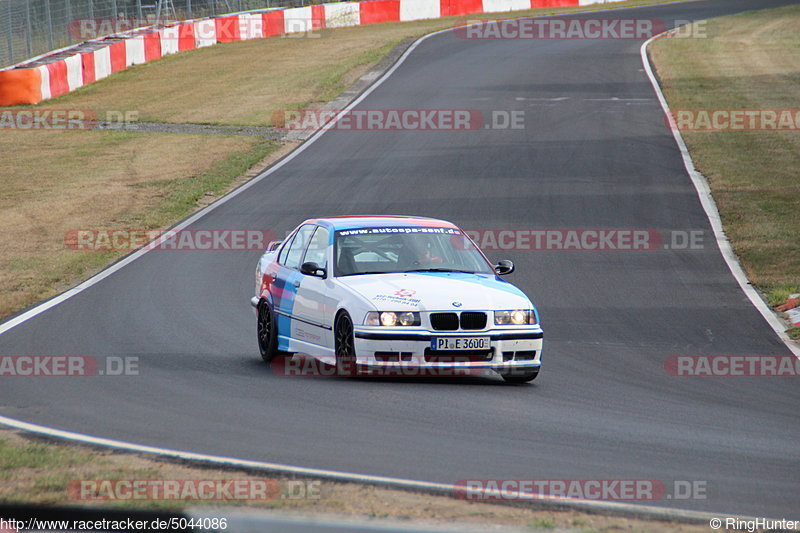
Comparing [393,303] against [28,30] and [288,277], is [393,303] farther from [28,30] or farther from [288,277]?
[28,30]

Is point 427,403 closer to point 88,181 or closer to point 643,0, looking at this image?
point 88,181

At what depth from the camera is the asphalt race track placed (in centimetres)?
762

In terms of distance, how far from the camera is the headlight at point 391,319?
32.8ft

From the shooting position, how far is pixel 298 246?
473 inches

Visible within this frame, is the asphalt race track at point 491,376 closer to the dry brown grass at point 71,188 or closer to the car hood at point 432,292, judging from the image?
the car hood at point 432,292

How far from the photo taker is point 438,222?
1182 cm

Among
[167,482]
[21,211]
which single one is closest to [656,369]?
[167,482]

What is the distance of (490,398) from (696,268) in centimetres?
804

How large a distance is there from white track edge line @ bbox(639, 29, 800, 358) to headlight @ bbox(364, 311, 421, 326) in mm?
4456

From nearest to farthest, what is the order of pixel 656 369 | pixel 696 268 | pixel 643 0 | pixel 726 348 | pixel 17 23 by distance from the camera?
1. pixel 656 369
2. pixel 726 348
3. pixel 696 268
4. pixel 17 23
5. pixel 643 0

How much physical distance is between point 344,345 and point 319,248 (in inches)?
57.5

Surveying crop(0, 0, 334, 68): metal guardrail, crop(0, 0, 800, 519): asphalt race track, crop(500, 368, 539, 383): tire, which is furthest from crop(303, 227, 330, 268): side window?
crop(0, 0, 334, 68): metal guardrail

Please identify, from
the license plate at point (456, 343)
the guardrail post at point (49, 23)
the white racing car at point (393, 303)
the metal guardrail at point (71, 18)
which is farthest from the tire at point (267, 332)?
the guardrail post at point (49, 23)

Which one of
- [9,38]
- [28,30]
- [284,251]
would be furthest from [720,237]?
[28,30]
